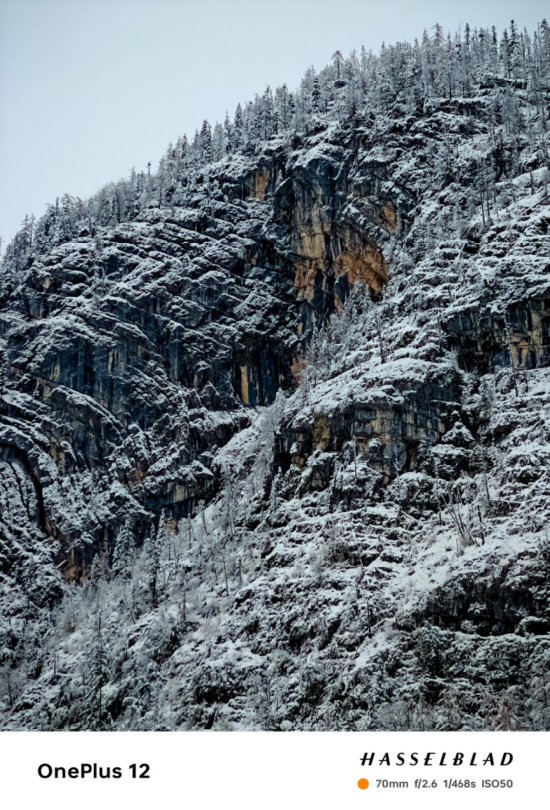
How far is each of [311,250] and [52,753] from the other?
69.1 meters

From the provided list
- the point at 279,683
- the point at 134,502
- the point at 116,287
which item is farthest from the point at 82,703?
the point at 116,287

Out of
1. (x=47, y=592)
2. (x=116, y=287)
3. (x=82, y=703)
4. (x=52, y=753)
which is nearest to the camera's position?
(x=52, y=753)

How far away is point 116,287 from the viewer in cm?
7700

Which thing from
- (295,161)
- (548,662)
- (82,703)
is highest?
(295,161)

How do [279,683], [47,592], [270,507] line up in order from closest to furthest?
1. [279,683]
2. [270,507]
3. [47,592]

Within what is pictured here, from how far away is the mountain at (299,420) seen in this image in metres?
40.0

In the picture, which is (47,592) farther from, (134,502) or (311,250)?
(311,250)

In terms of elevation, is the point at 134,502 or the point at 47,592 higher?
the point at 134,502

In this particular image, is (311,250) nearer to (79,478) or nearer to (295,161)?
(295,161)

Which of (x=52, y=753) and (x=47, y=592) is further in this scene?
(x=47, y=592)

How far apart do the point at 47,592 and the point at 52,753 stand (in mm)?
50845

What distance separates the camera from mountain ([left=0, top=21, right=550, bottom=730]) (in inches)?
1575

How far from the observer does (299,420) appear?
189ft

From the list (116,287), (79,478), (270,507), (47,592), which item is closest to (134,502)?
(79,478)
